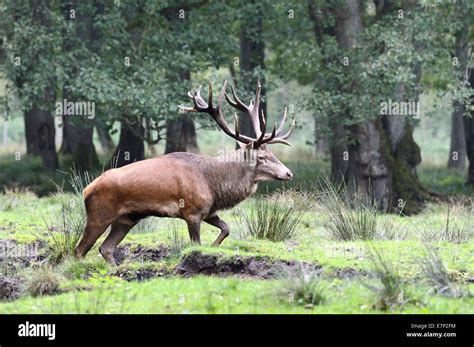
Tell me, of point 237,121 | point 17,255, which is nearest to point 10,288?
point 17,255

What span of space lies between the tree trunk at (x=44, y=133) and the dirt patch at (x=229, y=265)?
14894mm

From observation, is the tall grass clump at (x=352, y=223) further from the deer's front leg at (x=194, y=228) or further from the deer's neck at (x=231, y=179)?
the deer's front leg at (x=194, y=228)

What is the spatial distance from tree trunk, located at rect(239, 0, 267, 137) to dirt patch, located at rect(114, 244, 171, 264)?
9064mm

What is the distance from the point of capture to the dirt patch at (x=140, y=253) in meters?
13.3

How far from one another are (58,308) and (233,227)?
5.66 m

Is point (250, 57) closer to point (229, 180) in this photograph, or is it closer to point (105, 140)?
point (105, 140)

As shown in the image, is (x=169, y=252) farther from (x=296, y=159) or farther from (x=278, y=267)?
(x=296, y=159)

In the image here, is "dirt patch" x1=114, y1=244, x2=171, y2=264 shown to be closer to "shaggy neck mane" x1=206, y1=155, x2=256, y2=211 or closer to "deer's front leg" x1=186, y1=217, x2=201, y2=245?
"deer's front leg" x1=186, y1=217, x2=201, y2=245

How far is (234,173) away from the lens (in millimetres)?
13281

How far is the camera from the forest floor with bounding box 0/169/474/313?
9680 mm

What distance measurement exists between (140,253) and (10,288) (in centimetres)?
224

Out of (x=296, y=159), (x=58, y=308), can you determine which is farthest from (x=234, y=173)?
(x=296, y=159)

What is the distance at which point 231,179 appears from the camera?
43.4ft
